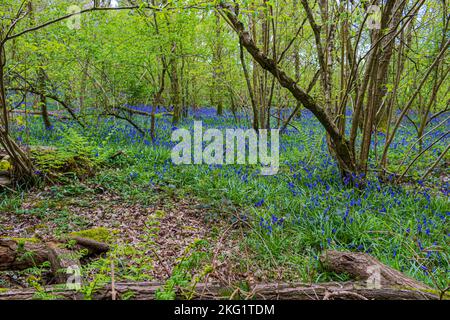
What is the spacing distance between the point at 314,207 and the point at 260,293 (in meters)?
2.79

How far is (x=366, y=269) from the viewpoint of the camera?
90.4 inches

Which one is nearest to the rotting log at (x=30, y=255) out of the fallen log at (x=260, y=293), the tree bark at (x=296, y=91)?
the fallen log at (x=260, y=293)

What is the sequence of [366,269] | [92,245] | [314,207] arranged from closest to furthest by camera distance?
1. [366,269]
2. [92,245]
3. [314,207]

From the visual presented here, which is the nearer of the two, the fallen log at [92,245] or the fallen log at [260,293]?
the fallen log at [260,293]

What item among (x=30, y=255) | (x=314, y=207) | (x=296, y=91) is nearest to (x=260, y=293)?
(x=30, y=255)

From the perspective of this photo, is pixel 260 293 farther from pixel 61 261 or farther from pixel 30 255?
pixel 30 255

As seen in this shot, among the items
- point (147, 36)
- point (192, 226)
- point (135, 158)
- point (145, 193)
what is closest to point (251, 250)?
point (192, 226)

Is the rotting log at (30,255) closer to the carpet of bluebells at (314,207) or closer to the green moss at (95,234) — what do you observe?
the green moss at (95,234)

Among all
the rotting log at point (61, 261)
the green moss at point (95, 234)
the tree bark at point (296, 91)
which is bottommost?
the green moss at point (95, 234)

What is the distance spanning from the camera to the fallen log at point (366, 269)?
1927mm

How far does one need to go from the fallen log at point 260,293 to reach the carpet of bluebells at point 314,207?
13.1 inches

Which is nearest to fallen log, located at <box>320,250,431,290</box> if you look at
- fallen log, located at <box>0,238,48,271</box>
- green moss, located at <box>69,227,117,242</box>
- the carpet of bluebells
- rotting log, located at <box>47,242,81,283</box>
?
the carpet of bluebells

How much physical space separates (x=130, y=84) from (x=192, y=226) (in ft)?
18.4

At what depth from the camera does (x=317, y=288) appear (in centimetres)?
164
